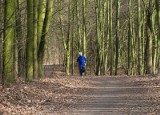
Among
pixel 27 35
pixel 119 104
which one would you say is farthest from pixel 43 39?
pixel 119 104

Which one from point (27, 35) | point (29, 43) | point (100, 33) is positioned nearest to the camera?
point (27, 35)

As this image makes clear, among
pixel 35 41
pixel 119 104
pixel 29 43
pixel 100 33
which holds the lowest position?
pixel 119 104

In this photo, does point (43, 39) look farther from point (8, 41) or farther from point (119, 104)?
point (119, 104)

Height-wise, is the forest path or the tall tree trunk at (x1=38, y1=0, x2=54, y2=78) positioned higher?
the tall tree trunk at (x1=38, y1=0, x2=54, y2=78)

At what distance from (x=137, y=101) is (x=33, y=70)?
22.8 ft

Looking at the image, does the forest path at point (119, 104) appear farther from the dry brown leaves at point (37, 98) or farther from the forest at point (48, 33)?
the forest at point (48, 33)

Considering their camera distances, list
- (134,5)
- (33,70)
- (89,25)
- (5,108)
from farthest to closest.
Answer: (89,25) → (134,5) → (33,70) → (5,108)

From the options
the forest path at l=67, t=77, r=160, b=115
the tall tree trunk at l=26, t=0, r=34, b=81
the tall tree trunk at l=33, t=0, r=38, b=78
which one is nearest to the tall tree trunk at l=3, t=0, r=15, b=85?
the forest path at l=67, t=77, r=160, b=115

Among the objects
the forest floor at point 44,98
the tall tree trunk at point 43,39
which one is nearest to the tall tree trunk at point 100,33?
the tall tree trunk at point 43,39

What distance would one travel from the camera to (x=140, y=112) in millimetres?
12055

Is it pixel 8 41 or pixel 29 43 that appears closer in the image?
pixel 8 41

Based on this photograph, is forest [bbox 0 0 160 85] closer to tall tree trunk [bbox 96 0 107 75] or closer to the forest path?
tall tree trunk [bbox 96 0 107 75]

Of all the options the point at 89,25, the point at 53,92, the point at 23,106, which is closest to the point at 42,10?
the point at 53,92

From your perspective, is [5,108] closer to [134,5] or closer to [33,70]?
[33,70]
